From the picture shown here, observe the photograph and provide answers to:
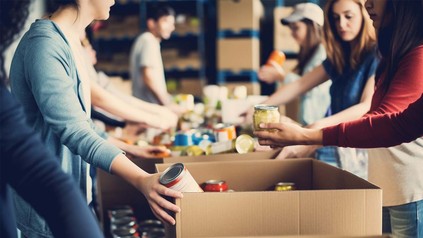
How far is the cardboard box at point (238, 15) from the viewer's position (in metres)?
8.66

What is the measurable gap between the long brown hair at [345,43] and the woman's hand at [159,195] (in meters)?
1.46

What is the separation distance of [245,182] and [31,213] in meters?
0.75

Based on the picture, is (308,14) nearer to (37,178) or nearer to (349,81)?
(349,81)

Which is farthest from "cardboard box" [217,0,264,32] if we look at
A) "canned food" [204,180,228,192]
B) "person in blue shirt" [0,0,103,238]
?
"person in blue shirt" [0,0,103,238]

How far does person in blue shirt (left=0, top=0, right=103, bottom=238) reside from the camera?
101 cm

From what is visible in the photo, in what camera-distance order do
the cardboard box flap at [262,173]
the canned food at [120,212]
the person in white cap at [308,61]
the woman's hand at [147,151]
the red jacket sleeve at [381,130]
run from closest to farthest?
the red jacket sleeve at [381,130], the cardboard box flap at [262,173], the canned food at [120,212], the woman's hand at [147,151], the person in white cap at [308,61]

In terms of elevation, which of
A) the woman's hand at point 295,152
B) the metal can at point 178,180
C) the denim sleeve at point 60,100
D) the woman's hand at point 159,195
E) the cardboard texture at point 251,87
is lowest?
the cardboard texture at point 251,87

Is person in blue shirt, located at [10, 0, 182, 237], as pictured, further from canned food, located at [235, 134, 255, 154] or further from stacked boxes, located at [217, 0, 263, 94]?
stacked boxes, located at [217, 0, 263, 94]

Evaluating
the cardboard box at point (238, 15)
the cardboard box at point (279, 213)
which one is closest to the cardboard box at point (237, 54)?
the cardboard box at point (238, 15)

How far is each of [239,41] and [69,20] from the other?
7.00 metres

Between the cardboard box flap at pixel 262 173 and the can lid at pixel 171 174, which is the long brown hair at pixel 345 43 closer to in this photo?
the cardboard box flap at pixel 262 173

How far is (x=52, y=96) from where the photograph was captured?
150 centimetres

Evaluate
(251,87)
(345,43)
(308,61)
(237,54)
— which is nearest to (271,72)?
(308,61)

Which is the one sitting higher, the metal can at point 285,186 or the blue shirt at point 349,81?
the blue shirt at point 349,81
